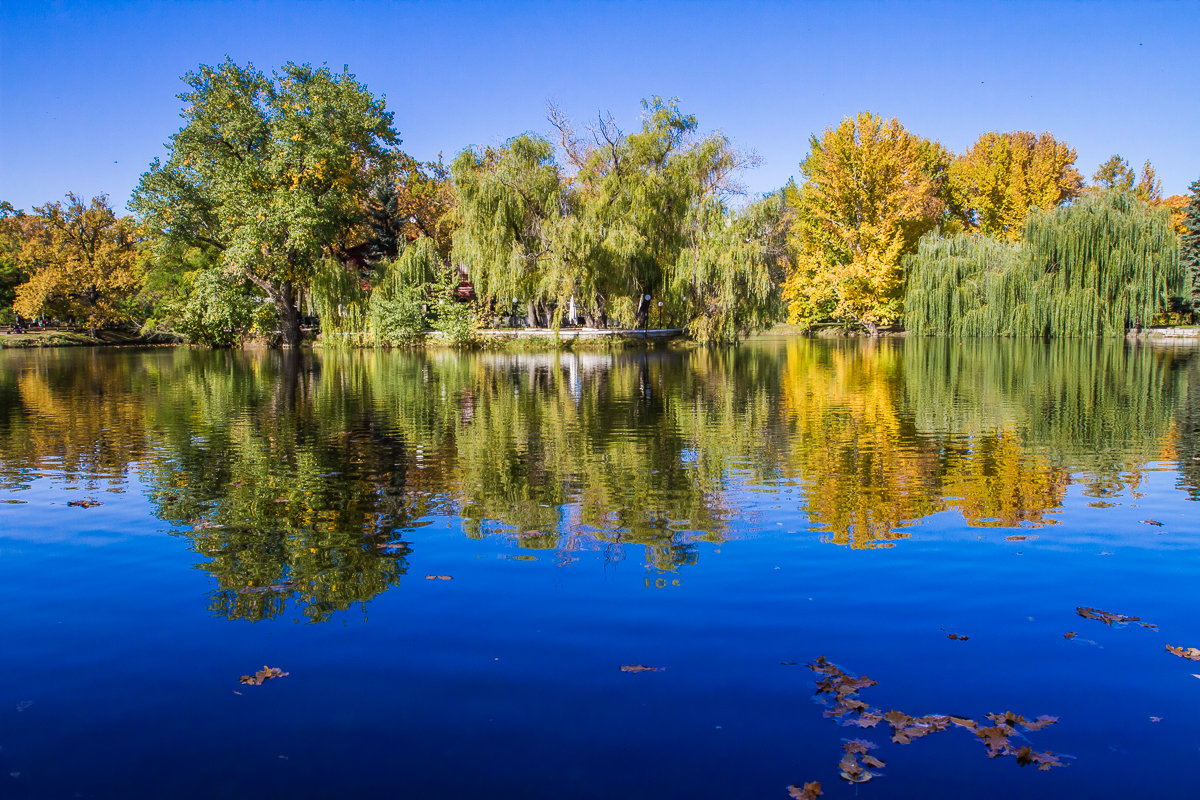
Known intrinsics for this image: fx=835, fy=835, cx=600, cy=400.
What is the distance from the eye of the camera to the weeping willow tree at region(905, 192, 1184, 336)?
3588 centimetres

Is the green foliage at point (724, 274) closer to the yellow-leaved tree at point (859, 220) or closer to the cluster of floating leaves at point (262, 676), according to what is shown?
the yellow-leaved tree at point (859, 220)

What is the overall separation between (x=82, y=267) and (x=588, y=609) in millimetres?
63004

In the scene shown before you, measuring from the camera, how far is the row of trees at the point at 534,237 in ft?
128

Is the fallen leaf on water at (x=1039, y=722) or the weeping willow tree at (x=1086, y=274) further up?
the weeping willow tree at (x=1086, y=274)

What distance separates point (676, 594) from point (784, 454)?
5801 mm

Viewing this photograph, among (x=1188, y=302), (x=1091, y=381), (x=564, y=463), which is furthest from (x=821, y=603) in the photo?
(x=1188, y=302)

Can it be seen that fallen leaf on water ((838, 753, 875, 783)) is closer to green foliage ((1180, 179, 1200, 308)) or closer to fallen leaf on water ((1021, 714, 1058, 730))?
fallen leaf on water ((1021, 714, 1058, 730))

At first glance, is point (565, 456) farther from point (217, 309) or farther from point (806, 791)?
point (217, 309)

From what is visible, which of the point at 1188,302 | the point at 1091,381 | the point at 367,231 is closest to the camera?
the point at 1091,381

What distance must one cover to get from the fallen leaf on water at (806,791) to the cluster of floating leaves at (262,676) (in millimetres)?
2726

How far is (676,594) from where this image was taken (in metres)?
5.66

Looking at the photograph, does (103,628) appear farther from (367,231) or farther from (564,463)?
(367,231)

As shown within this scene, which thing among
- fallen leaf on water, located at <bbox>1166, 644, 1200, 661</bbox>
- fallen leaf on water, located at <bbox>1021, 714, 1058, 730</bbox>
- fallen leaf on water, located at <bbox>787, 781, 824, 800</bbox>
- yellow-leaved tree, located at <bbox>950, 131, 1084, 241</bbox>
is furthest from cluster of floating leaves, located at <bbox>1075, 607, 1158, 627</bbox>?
yellow-leaved tree, located at <bbox>950, 131, 1084, 241</bbox>

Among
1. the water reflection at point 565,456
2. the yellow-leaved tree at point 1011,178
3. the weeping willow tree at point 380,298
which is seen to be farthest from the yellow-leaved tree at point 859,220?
the water reflection at point 565,456
